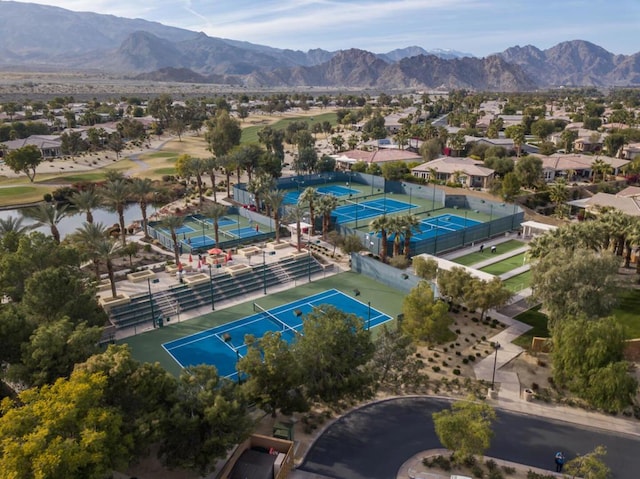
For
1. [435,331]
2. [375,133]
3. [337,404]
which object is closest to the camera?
[337,404]

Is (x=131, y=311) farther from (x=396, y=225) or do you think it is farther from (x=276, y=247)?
(x=396, y=225)

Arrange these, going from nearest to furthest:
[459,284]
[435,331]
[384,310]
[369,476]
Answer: [369,476]
[435,331]
[459,284]
[384,310]

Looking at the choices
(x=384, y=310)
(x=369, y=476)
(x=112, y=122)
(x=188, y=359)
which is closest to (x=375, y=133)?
(x=112, y=122)

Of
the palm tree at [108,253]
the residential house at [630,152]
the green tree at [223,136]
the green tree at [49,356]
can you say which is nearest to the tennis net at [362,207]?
the green tree at [223,136]

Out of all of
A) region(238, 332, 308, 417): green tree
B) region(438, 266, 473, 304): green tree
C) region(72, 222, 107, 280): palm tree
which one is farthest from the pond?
region(238, 332, 308, 417): green tree

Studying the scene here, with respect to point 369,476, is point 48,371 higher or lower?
higher

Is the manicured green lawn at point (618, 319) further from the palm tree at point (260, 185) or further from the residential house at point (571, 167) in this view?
the residential house at point (571, 167)

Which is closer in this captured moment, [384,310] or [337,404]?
[337,404]

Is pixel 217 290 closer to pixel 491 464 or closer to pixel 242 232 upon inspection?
pixel 242 232
